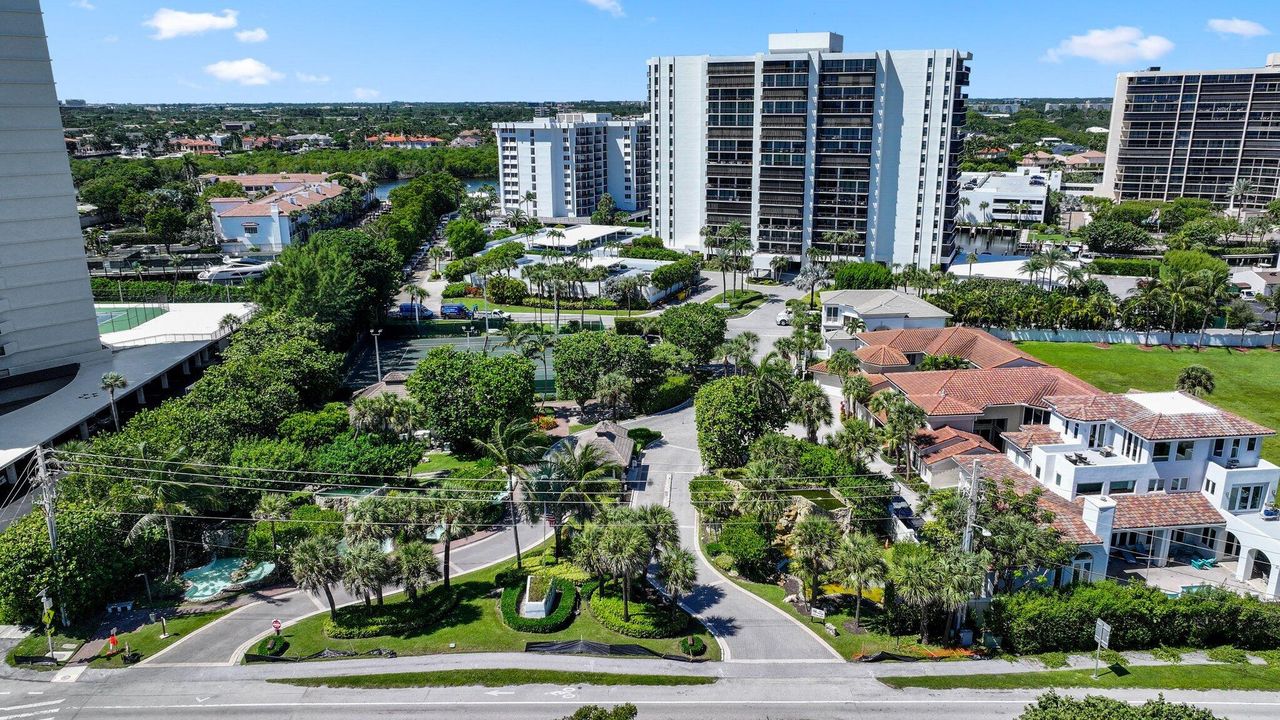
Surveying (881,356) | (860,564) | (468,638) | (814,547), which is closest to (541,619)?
(468,638)

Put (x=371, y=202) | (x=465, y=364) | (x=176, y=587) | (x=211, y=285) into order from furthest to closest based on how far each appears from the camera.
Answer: (x=371, y=202) < (x=211, y=285) < (x=465, y=364) < (x=176, y=587)

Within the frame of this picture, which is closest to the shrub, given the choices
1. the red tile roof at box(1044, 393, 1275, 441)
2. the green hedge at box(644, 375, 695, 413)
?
the red tile roof at box(1044, 393, 1275, 441)

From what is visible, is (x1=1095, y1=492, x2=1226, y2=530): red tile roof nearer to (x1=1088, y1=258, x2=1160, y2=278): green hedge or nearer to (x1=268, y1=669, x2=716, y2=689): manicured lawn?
(x1=268, y1=669, x2=716, y2=689): manicured lawn

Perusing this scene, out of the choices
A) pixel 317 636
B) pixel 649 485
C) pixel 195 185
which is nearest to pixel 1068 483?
pixel 649 485

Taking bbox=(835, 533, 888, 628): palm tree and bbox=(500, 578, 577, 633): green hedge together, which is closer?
bbox=(835, 533, 888, 628): palm tree

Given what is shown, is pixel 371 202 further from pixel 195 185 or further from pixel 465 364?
pixel 465 364

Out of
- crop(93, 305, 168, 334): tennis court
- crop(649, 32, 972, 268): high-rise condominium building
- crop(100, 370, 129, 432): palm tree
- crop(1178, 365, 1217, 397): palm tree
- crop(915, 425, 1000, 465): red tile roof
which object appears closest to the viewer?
crop(915, 425, 1000, 465): red tile roof

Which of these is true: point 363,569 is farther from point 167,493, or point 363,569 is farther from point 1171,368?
point 1171,368

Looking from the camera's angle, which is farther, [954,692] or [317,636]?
[317,636]
